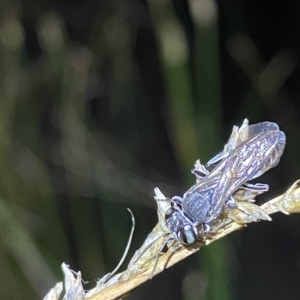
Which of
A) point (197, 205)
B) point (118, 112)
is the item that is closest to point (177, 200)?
point (197, 205)

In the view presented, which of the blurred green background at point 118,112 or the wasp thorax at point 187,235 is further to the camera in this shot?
the blurred green background at point 118,112

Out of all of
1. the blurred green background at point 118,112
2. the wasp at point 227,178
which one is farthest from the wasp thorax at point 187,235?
the blurred green background at point 118,112

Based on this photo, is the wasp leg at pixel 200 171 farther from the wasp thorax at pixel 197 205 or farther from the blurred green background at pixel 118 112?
the blurred green background at pixel 118 112

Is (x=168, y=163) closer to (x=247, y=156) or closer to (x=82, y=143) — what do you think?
(x=82, y=143)

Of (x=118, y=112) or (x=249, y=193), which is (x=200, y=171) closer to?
(x=249, y=193)

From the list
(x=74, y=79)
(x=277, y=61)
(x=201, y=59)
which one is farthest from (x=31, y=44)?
(x=277, y=61)

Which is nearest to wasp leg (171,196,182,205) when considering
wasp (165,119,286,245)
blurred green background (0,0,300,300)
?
wasp (165,119,286,245)

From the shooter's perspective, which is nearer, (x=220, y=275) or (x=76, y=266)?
(x=220, y=275)
